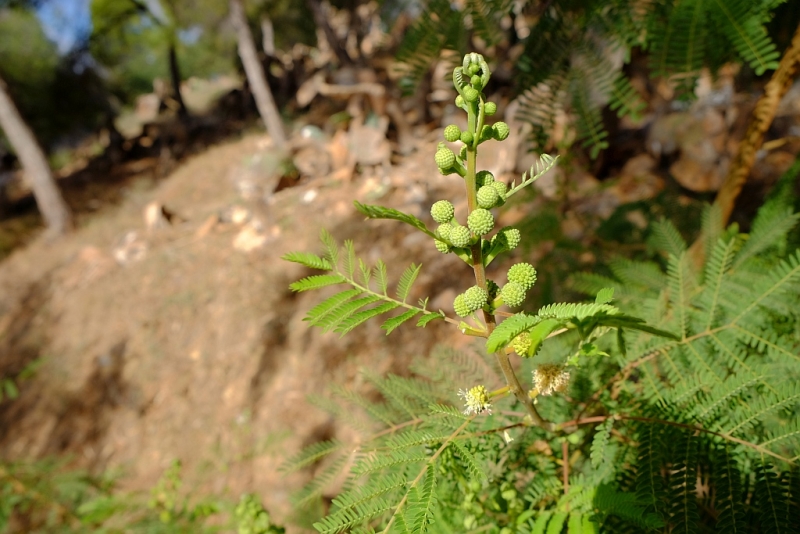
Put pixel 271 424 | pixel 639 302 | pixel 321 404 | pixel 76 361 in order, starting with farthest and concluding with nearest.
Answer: pixel 76 361 < pixel 271 424 < pixel 639 302 < pixel 321 404

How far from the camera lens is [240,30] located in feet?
30.3

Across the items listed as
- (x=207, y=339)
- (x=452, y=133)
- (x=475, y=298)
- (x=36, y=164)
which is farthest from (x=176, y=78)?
(x=475, y=298)

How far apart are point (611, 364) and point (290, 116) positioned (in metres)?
12.7

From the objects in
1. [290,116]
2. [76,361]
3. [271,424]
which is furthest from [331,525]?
[290,116]

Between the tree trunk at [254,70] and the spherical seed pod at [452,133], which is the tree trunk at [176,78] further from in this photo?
the spherical seed pod at [452,133]

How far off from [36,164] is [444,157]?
470 inches

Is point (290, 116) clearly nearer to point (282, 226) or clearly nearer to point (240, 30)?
point (240, 30)

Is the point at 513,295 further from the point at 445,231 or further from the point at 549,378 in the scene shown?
the point at 549,378

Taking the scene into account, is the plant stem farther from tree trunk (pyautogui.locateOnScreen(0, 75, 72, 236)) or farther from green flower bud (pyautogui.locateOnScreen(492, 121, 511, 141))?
tree trunk (pyautogui.locateOnScreen(0, 75, 72, 236))

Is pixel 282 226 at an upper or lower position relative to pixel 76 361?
upper

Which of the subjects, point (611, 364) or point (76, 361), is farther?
point (76, 361)

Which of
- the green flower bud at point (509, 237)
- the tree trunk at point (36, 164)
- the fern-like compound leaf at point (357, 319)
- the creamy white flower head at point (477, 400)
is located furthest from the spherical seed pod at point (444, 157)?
the tree trunk at point (36, 164)

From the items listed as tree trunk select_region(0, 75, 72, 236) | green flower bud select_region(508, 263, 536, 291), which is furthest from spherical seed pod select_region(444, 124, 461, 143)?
tree trunk select_region(0, 75, 72, 236)

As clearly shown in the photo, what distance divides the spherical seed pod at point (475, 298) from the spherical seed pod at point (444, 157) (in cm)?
20
